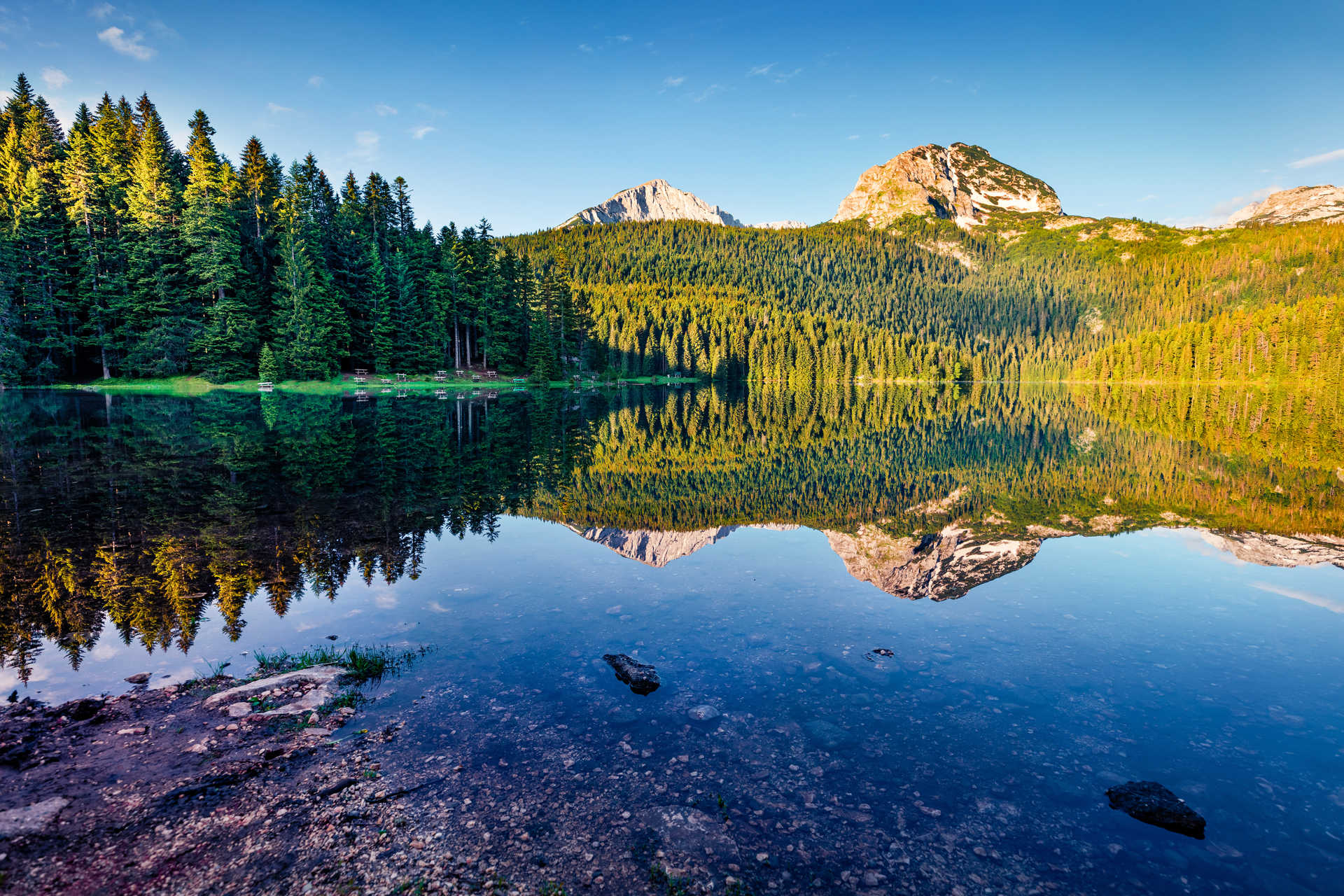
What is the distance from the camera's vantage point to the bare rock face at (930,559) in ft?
40.6

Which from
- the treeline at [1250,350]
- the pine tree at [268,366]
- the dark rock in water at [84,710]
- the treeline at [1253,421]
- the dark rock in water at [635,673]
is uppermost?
the treeline at [1250,350]

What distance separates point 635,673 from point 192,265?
75.9 m

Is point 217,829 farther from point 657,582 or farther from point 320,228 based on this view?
point 320,228

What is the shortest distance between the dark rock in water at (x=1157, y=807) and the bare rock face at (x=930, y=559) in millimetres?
5712

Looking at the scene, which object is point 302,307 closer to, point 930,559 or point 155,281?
point 155,281

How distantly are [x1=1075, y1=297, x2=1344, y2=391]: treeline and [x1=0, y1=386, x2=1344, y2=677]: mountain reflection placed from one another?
3963 inches

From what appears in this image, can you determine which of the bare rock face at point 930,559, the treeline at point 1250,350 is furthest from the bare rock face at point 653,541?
the treeline at point 1250,350

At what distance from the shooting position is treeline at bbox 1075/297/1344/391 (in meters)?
111

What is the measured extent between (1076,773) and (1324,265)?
27670 cm

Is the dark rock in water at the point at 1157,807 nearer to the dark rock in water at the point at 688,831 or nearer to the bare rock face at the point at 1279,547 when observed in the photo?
the dark rock in water at the point at 688,831

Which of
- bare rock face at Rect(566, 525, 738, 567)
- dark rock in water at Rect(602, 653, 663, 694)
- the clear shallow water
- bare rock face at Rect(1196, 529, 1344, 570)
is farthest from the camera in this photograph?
bare rock face at Rect(566, 525, 738, 567)

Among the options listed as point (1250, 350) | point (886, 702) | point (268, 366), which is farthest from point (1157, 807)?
point (1250, 350)

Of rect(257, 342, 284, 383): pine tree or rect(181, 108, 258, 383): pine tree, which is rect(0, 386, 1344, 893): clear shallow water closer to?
rect(257, 342, 284, 383): pine tree

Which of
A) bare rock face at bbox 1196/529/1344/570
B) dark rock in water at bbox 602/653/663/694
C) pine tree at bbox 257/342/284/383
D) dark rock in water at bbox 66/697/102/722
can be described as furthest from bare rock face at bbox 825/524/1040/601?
pine tree at bbox 257/342/284/383
